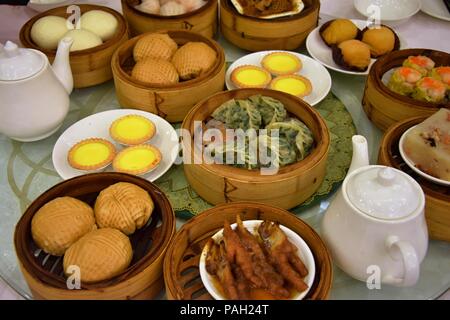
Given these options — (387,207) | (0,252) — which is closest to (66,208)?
(0,252)

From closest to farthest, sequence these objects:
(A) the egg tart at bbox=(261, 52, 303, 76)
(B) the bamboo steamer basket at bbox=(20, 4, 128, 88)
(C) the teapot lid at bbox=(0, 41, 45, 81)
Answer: (C) the teapot lid at bbox=(0, 41, 45, 81) → (B) the bamboo steamer basket at bbox=(20, 4, 128, 88) → (A) the egg tart at bbox=(261, 52, 303, 76)

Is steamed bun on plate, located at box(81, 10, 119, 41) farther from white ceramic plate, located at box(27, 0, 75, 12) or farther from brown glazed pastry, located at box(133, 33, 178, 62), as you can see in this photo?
white ceramic plate, located at box(27, 0, 75, 12)

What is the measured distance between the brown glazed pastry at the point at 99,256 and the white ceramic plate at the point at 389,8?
165 centimetres

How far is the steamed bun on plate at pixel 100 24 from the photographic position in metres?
1.86

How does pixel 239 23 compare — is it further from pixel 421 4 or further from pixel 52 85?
pixel 421 4

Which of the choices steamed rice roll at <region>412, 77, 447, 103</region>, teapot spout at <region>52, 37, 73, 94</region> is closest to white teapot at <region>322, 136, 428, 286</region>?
steamed rice roll at <region>412, 77, 447, 103</region>

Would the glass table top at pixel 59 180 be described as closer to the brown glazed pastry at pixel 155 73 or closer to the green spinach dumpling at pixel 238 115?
the brown glazed pastry at pixel 155 73

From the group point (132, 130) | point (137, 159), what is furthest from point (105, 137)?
point (137, 159)

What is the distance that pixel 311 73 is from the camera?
188 centimetres

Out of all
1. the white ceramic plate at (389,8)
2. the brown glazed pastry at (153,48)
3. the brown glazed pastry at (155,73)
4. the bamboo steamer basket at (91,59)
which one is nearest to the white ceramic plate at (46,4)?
the bamboo steamer basket at (91,59)

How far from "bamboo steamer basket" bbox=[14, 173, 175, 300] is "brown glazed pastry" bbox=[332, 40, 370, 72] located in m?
0.99

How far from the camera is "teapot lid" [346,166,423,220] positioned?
105cm
